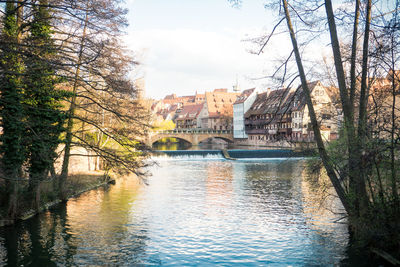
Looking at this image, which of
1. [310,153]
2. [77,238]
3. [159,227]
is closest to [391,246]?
[310,153]

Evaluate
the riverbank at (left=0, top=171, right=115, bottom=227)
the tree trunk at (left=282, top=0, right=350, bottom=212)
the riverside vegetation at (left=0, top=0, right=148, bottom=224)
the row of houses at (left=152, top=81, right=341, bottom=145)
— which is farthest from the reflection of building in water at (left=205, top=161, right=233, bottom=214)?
the row of houses at (left=152, top=81, right=341, bottom=145)

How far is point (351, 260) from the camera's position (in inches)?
399

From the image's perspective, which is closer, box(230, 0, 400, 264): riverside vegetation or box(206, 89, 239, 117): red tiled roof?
box(230, 0, 400, 264): riverside vegetation

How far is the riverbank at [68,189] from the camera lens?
14.0 metres

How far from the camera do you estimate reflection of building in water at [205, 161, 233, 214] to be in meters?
18.9

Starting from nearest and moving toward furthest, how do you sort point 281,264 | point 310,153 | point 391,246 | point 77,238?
point 391,246, point 281,264, point 310,153, point 77,238

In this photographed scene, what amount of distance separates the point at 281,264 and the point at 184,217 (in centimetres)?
607

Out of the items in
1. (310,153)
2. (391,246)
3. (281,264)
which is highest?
(310,153)

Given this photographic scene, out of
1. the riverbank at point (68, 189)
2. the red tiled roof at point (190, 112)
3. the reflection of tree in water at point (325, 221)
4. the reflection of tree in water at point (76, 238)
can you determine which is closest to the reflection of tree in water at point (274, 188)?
the reflection of tree in water at point (325, 221)

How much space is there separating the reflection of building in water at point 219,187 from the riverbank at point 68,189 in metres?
6.39

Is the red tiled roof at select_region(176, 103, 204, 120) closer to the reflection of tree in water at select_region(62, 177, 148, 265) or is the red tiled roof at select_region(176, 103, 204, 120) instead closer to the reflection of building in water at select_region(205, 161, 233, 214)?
the reflection of building in water at select_region(205, 161, 233, 214)

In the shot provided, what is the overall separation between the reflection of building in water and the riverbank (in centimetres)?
639

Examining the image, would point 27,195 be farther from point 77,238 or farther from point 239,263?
point 239,263

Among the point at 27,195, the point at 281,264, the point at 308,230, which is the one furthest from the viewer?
the point at 27,195
